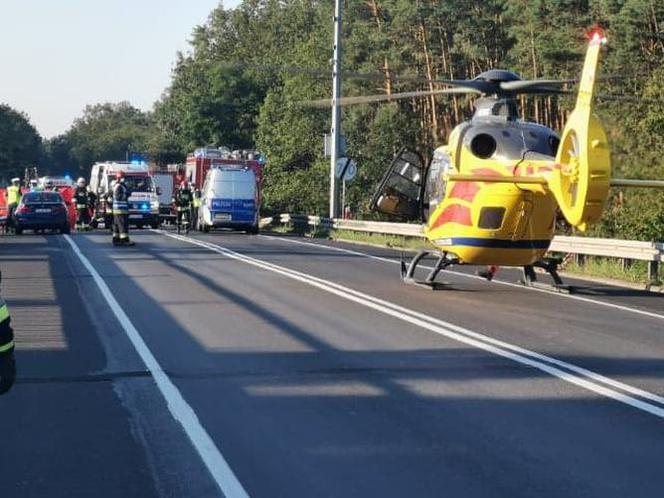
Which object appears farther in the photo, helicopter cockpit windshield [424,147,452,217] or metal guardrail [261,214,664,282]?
metal guardrail [261,214,664,282]

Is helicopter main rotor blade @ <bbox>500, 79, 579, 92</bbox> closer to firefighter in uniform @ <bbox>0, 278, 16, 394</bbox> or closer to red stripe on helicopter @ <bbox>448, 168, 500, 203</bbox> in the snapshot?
red stripe on helicopter @ <bbox>448, 168, 500, 203</bbox>

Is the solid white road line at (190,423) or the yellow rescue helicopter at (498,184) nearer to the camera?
the solid white road line at (190,423)

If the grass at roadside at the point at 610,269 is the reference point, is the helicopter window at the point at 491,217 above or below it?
above

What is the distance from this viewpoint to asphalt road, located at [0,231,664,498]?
7.59 m

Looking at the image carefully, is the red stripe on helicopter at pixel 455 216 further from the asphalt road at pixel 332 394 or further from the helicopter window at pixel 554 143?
the helicopter window at pixel 554 143

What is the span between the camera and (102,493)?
7199 mm

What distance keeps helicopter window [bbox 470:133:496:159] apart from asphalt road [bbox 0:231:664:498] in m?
2.13

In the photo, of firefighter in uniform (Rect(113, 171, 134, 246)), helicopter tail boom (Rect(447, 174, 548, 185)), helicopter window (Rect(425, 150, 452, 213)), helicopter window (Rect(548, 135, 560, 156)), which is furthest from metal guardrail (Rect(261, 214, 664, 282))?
firefighter in uniform (Rect(113, 171, 134, 246))

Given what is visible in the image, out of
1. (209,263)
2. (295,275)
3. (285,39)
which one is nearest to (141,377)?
(295,275)

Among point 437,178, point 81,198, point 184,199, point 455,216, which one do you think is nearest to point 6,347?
point 455,216

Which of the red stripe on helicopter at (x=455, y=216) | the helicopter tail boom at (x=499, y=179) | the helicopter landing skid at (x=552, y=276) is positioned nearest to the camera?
the helicopter tail boom at (x=499, y=179)

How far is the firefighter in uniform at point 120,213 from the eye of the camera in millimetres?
30812

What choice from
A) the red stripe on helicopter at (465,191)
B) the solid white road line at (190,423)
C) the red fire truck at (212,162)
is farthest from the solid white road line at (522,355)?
the red fire truck at (212,162)

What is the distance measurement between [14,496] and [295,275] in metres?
16.0
